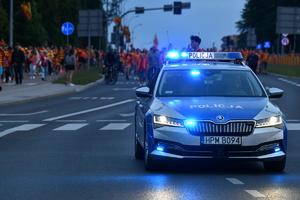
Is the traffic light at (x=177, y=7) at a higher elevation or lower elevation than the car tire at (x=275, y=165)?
higher

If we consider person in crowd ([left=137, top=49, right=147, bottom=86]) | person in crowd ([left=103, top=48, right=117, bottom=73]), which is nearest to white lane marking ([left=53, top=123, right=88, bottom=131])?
person in crowd ([left=137, top=49, right=147, bottom=86])

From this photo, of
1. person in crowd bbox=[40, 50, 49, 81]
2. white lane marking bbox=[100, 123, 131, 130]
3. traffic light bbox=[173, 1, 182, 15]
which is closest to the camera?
white lane marking bbox=[100, 123, 131, 130]

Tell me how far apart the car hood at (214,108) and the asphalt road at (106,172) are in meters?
0.74

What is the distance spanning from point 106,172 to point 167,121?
108 cm

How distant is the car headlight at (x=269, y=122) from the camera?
1012cm

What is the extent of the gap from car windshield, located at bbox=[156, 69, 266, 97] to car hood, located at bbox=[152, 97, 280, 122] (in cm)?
36

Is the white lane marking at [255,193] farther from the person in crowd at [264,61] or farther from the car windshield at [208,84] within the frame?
the person in crowd at [264,61]

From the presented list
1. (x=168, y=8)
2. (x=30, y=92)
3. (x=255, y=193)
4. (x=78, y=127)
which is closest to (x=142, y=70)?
(x=30, y=92)

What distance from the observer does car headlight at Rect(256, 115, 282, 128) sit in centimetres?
1012

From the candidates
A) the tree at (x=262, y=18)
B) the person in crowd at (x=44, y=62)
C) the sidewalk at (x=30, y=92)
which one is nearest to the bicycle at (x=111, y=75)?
the sidewalk at (x=30, y=92)

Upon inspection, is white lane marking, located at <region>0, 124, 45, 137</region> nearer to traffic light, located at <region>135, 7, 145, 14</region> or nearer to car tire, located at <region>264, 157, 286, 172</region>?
car tire, located at <region>264, 157, 286, 172</region>

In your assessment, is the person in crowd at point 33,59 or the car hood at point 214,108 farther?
the person in crowd at point 33,59

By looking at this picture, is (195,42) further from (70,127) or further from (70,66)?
(70,66)

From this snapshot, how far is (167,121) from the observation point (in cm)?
1018
